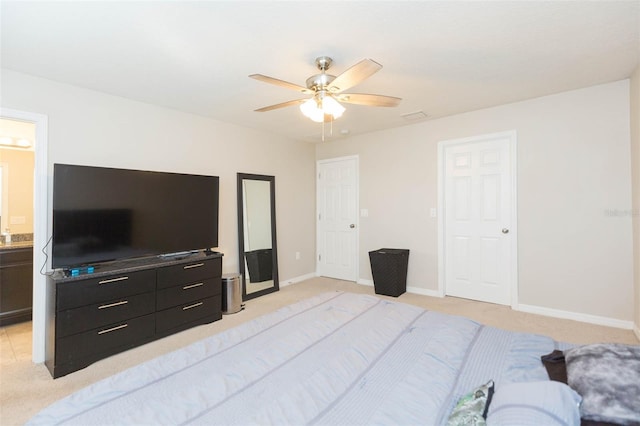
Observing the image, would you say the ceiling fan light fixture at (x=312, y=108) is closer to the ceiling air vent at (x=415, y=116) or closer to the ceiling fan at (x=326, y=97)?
the ceiling fan at (x=326, y=97)

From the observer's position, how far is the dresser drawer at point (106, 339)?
2.35 meters

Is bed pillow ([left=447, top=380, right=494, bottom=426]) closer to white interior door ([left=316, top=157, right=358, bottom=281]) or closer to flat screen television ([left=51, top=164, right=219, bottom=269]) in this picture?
flat screen television ([left=51, top=164, right=219, bottom=269])

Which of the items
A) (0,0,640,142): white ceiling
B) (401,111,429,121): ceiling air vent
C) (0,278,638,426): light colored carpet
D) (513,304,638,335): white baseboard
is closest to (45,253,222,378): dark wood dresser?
(0,278,638,426): light colored carpet

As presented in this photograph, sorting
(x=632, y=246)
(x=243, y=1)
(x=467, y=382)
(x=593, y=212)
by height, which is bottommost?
(x=467, y=382)

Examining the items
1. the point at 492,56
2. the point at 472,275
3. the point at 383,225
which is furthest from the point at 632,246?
the point at 383,225

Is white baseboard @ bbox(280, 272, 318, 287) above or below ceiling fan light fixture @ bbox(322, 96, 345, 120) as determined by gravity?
below

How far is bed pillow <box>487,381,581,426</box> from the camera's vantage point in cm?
85

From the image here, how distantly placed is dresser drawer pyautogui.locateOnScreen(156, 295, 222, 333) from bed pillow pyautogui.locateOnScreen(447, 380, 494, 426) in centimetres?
279

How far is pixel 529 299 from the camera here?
353 cm

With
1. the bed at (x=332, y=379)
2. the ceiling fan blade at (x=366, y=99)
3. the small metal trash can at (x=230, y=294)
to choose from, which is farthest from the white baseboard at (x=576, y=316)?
the small metal trash can at (x=230, y=294)

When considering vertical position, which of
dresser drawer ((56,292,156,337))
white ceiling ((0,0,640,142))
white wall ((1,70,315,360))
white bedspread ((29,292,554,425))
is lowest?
dresser drawer ((56,292,156,337))

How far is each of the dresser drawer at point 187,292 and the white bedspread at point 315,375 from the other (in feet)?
5.50

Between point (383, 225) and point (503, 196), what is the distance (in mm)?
1685

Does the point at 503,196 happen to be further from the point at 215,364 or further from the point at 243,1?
the point at 215,364
